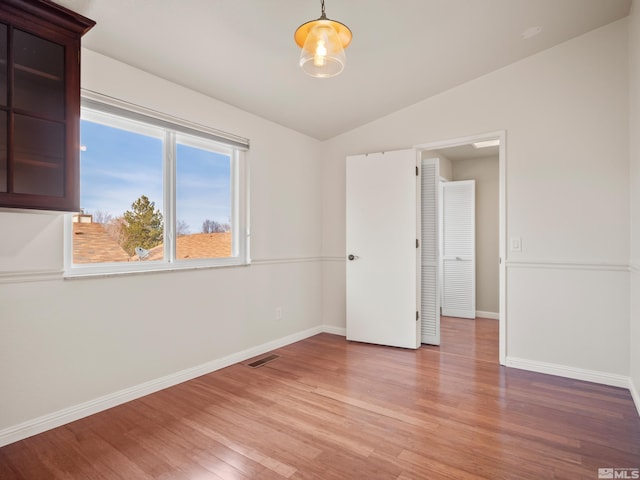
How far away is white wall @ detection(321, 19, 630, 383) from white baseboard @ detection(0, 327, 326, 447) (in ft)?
8.40

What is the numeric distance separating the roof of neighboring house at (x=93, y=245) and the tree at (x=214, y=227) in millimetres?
752

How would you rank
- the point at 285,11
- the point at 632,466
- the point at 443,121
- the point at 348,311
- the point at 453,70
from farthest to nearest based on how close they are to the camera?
the point at 348,311
the point at 443,121
the point at 453,70
the point at 285,11
the point at 632,466

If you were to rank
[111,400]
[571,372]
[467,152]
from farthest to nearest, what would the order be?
[467,152], [571,372], [111,400]

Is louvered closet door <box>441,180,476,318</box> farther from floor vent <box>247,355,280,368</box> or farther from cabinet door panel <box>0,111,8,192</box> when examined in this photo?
cabinet door panel <box>0,111,8,192</box>

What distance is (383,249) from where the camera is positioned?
391 centimetres

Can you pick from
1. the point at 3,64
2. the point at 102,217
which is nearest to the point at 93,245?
the point at 102,217

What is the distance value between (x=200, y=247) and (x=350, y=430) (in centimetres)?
193

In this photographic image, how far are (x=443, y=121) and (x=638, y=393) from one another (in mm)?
2691

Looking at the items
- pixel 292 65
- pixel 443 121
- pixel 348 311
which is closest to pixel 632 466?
pixel 348 311

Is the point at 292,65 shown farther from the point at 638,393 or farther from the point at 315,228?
the point at 638,393

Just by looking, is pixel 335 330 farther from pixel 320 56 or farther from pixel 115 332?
pixel 320 56

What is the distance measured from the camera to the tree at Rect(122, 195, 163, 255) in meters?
2.65

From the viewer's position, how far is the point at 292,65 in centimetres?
282

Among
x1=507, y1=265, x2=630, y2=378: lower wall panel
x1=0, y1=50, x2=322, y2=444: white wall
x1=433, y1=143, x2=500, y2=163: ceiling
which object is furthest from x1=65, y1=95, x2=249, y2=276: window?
x1=433, y1=143, x2=500, y2=163: ceiling
